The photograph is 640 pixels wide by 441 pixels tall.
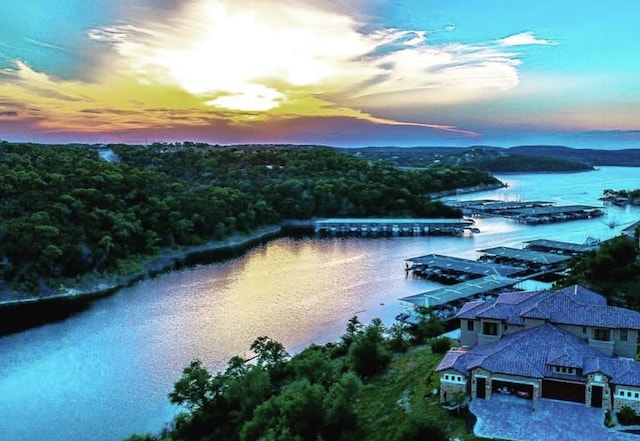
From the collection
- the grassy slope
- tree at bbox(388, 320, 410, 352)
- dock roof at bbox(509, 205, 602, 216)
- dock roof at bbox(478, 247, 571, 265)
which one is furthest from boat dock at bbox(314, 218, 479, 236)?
the grassy slope

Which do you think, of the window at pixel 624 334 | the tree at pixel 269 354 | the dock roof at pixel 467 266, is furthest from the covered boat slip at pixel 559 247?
the tree at pixel 269 354

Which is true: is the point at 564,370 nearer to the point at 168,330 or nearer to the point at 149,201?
the point at 168,330

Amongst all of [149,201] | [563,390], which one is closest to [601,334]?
[563,390]

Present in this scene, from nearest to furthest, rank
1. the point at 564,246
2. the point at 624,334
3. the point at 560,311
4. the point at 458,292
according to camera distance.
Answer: the point at 624,334, the point at 560,311, the point at 458,292, the point at 564,246

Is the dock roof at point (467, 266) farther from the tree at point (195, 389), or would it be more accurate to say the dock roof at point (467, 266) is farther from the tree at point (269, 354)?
the tree at point (195, 389)

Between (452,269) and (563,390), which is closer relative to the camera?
(563,390)

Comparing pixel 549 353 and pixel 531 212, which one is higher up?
pixel 549 353

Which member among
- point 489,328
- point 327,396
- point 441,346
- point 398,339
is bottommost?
point 398,339

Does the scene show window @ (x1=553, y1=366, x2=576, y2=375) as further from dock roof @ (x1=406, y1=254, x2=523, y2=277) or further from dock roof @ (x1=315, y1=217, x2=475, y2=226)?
dock roof @ (x1=315, y1=217, x2=475, y2=226)
